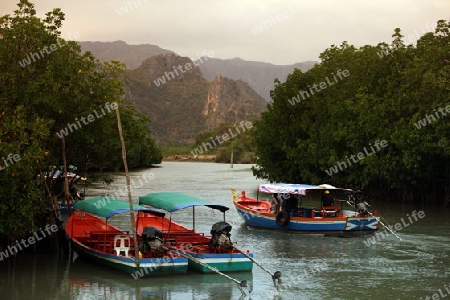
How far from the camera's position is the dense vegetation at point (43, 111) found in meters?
18.1

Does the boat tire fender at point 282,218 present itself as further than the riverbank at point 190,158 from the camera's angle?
No

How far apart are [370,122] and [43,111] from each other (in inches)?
974

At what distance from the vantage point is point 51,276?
64.7 ft

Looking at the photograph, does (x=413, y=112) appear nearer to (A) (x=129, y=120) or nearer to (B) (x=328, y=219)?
(B) (x=328, y=219)

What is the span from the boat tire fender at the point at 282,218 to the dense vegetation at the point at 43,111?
24.5 feet

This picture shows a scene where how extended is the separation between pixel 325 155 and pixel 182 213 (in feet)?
45.4

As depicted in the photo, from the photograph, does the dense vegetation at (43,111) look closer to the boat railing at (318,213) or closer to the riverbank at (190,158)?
the boat railing at (318,213)

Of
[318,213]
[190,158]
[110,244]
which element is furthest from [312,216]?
[190,158]

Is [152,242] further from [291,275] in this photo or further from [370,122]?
[370,122]

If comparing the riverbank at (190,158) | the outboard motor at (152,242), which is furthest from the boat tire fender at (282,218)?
the riverbank at (190,158)

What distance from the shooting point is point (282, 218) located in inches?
1115

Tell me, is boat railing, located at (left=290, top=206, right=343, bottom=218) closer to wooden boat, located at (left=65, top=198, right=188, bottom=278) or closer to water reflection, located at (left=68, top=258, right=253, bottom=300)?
wooden boat, located at (left=65, top=198, right=188, bottom=278)

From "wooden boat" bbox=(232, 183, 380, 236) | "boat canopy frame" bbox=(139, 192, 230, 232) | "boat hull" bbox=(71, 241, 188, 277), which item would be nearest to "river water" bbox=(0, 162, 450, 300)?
"boat hull" bbox=(71, 241, 188, 277)

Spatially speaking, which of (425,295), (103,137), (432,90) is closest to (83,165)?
(103,137)
